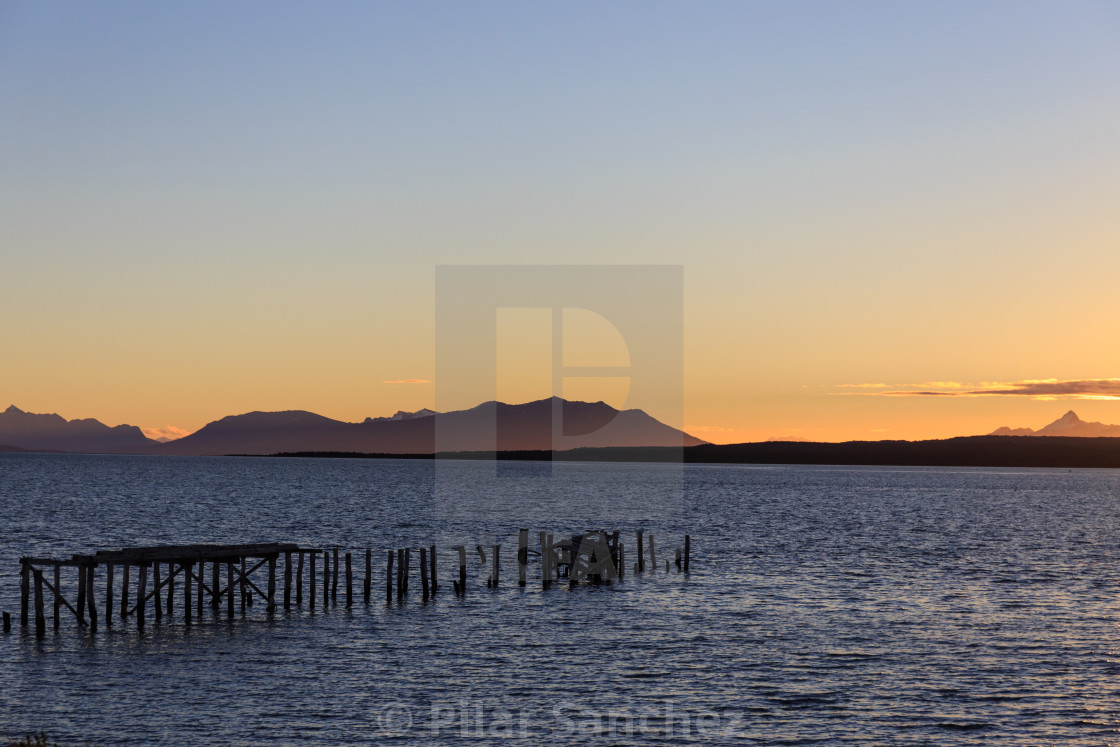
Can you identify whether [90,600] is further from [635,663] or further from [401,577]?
[635,663]

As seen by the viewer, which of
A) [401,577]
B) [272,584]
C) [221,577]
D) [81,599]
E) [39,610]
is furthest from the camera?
[221,577]

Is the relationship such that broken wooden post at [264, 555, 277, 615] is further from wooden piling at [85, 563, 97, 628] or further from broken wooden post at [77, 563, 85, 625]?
broken wooden post at [77, 563, 85, 625]

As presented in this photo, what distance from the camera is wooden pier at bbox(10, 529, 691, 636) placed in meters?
35.5

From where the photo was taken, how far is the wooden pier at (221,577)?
117 ft

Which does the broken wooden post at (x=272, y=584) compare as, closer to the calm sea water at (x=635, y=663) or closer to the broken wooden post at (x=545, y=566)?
the calm sea water at (x=635, y=663)

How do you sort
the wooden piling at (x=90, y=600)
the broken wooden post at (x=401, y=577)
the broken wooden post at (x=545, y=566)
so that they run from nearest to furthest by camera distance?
1. the wooden piling at (x=90, y=600)
2. the broken wooden post at (x=401, y=577)
3. the broken wooden post at (x=545, y=566)

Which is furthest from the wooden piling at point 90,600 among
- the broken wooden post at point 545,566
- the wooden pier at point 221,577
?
the broken wooden post at point 545,566

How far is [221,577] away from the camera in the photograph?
49.4 metres

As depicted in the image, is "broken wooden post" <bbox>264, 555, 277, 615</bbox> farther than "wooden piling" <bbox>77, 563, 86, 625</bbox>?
Yes

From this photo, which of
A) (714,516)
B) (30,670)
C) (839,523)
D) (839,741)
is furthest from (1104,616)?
(714,516)

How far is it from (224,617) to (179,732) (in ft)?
51.8

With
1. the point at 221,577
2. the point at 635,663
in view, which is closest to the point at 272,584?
the point at 221,577

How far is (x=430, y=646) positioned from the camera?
34.2m

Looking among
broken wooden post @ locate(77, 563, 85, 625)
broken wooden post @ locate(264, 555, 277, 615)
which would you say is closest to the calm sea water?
broken wooden post @ locate(264, 555, 277, 615)
